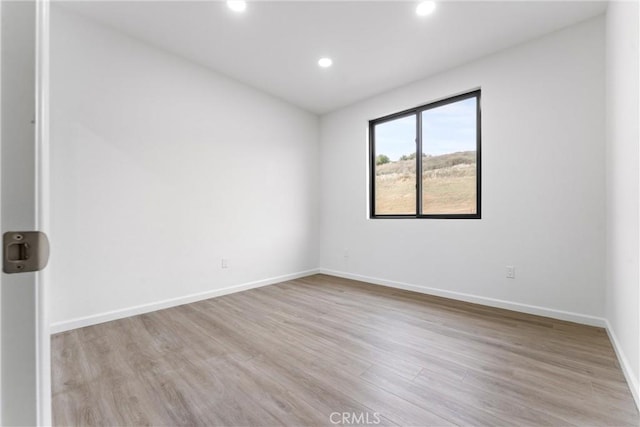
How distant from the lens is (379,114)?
12.7 feet

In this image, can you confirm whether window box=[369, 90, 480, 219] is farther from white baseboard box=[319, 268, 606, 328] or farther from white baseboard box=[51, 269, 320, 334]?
white baseboard box=[51, 269, 320, 334]

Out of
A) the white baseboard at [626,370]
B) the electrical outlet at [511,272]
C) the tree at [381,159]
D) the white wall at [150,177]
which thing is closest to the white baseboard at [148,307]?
the white wall at [150,177]

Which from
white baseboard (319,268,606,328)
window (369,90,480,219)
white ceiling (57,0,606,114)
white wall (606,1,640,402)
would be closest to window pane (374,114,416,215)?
window (369,90,480,219)

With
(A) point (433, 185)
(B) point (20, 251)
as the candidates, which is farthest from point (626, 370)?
(B) point (20, 251)

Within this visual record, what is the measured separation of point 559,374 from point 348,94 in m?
3.62

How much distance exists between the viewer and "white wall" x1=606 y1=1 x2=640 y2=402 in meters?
1.51

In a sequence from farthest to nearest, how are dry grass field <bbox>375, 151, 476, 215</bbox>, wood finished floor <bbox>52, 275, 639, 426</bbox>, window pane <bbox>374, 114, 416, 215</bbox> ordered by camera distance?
window pane <bbox>374, 114, 416, 215</bbox> < dry grass field <bbox>375, 151, 476, 215</bbox> < wood finished floor <bbox>52, 275, 639, 426</bbox>

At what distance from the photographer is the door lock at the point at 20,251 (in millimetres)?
412

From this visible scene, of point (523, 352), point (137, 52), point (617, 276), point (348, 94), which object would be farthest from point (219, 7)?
point (617, 276)

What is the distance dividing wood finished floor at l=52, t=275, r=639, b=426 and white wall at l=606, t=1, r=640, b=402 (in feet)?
0.76

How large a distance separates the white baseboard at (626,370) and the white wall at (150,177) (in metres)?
3.38

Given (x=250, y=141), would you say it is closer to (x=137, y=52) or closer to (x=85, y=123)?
(x=137, y=52)

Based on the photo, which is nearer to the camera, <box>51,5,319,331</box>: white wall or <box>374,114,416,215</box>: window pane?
<box>51,5,319,331</box>: white wall

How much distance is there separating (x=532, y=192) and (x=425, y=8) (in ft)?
6.32
